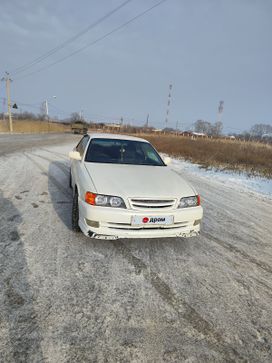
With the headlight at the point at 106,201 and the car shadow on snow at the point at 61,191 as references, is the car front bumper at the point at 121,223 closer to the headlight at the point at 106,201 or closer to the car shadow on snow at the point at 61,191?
the headlight at the point at 106,201

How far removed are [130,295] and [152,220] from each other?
947 millimetres

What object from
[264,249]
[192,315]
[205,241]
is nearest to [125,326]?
[192,315]

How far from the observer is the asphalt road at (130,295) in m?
2.04

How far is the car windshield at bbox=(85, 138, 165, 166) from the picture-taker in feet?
15.3

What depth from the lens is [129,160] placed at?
15.7 ft

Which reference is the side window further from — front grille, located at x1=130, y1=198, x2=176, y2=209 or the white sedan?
front grille, located at x1=130, y1=198, x2=176, y2=209

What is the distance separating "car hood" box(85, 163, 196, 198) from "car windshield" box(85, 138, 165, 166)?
1.00 feet

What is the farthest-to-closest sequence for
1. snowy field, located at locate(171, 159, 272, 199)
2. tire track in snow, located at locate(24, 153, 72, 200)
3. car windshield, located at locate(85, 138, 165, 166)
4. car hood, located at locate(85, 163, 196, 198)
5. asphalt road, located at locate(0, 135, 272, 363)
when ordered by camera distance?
snowy field, located at locate(171, 159, 272, 199)
tire track in snow, located at locate(24, 153, 72, 200)
car windshield, located at locate(85, 138, 165, 166)
car hood, located at locate(85, 163, 196, 198)
asphalt road, located at locate(0, 135, 272, 363)

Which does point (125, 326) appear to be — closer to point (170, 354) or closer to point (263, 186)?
point (170, 354)

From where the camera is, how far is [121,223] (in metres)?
3.21

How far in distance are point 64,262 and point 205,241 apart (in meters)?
2.20

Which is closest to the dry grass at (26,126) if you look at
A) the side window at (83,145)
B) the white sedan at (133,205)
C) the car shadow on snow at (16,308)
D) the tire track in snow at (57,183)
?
the tire track in snow at (57,183)

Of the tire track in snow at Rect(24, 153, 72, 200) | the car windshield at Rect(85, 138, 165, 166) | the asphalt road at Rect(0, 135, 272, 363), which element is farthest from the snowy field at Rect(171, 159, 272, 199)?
the tire track in snow at Rect(24, 153, 72, 200)

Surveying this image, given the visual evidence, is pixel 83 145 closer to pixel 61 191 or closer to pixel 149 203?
pixel 61 191
